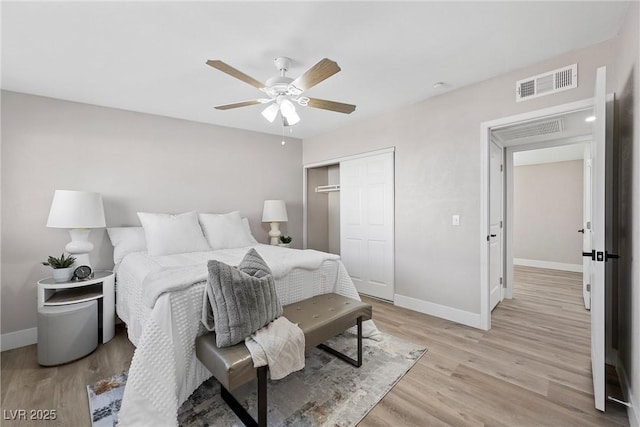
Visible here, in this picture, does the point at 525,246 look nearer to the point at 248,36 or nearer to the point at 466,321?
the point at 466,321

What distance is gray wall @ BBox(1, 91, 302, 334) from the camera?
2598mm

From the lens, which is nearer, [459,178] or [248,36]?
[248,36]

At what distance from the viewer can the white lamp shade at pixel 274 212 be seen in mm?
4102

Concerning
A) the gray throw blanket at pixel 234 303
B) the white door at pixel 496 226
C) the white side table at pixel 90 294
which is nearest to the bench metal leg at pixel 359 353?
the gray throw blanket at pixel 234 303

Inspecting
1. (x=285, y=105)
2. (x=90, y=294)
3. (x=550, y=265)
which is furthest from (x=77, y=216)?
(x=550, y=265)

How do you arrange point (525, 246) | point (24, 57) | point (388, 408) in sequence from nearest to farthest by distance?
point (388, 408) → point (24, 57) → point (525, 246)

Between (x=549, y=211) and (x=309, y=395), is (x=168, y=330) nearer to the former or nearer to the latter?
(x=309, y=395)

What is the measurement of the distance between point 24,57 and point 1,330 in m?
2.42

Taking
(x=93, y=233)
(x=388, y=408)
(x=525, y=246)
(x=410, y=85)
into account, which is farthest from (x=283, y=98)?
(x=525, y=246)

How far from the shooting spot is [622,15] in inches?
68.6

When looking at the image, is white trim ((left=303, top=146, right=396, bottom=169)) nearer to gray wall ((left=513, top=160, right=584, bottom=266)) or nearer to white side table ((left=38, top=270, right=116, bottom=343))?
white side table ((left=38, top=270, right=116, bottom=343))

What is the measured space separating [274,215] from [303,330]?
101 inches

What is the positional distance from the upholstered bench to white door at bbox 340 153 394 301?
1.47m

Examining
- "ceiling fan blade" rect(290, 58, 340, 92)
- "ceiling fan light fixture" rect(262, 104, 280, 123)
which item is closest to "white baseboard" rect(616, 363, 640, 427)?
"ceiling fan blade" rect(290, 58, 340, 92)
